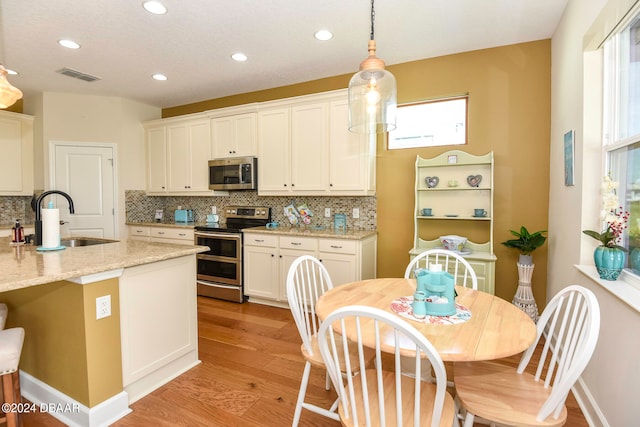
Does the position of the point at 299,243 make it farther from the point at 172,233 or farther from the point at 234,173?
the point at 172,233

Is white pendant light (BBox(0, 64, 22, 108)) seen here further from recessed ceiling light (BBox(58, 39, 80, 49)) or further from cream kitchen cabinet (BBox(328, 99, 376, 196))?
cream kitchen cabinet (BBox(328, 99, 376, 196))

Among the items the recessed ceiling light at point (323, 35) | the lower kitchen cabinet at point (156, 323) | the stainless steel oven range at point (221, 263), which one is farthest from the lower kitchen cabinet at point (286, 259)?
the recessed ceiling light at point (323, 35)

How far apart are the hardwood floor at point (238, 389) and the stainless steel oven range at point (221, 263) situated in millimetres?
805

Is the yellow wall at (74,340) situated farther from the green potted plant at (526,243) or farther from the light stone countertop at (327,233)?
the green potted plant at (526,243)

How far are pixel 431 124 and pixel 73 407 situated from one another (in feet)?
12.2

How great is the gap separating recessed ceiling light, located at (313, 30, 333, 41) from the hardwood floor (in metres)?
2.73

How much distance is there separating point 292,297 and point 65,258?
1387 millimetres

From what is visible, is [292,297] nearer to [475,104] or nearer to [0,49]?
[475,104]

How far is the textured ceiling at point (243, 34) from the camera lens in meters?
2.54

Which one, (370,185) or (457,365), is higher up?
(370,185)

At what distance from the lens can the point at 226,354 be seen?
2682mm

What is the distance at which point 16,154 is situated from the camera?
4586mm

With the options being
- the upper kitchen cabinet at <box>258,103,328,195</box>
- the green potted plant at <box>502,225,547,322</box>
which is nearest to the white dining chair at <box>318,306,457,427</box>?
the green potted plant at <box>502,225,547,322</box>

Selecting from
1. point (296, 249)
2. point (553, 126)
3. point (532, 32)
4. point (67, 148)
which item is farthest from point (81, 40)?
point (553, 126)
